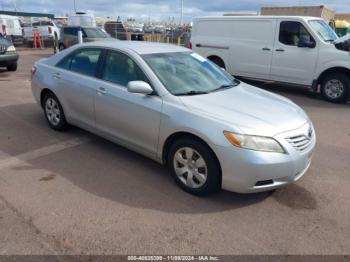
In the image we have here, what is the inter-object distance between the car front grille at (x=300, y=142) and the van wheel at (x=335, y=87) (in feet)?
17.9

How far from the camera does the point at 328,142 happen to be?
564cm

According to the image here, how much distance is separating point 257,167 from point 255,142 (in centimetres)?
24

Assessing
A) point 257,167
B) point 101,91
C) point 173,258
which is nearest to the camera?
point 173,258

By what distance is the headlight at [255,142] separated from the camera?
10.9ft

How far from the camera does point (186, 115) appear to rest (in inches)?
144

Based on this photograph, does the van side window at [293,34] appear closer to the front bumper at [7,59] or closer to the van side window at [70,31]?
the front bumper at [7,59]

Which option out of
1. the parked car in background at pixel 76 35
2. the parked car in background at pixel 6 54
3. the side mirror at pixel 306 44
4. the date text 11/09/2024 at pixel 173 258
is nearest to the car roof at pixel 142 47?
the date text 11/09/2024 at pixel 173 258

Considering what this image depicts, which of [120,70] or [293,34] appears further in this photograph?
[293,34]

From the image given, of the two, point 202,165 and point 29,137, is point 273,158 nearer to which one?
point 202,165

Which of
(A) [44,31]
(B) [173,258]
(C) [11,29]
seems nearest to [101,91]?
(B) [173,258]

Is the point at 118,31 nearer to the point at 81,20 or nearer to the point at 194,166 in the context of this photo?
the point at 81,20

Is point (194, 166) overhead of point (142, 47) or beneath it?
beneath

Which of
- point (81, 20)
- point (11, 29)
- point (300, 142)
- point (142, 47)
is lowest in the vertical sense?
point (300, 142)

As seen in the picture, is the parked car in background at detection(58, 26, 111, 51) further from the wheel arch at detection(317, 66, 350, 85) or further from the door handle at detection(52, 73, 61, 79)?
the door handle at detection(52, 73, 61, 79)
